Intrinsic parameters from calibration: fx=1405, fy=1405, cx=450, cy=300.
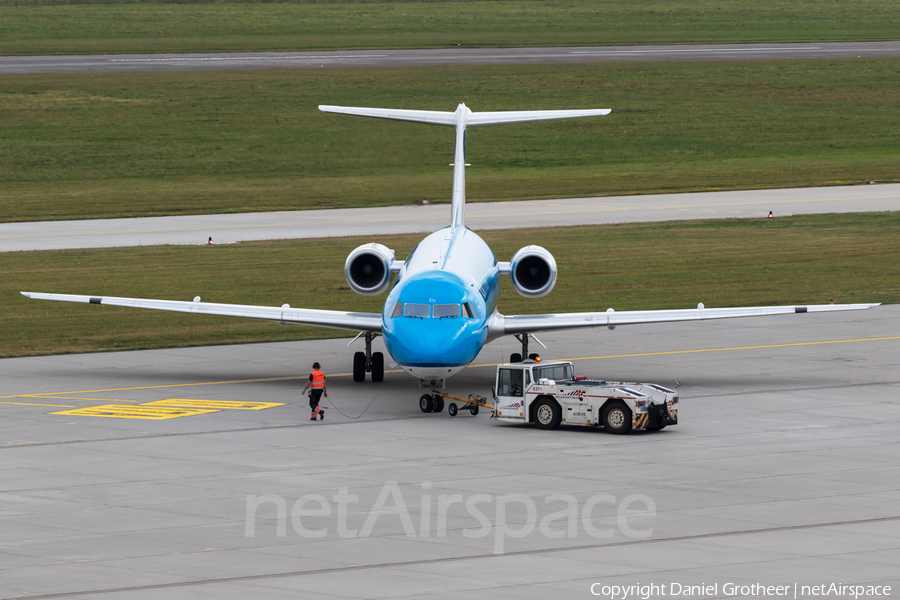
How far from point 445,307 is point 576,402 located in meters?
3.95

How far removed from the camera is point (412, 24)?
13212 cm

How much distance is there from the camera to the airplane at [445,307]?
3206 centimetres

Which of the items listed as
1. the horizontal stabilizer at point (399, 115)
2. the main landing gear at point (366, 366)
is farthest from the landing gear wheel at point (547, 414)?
the horizontal stabilizer at point (399, 115)

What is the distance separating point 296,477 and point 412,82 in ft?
236

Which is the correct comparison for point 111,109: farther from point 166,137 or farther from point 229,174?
point 229,174

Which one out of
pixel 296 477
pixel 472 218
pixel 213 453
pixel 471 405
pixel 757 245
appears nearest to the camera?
pixel 296 477

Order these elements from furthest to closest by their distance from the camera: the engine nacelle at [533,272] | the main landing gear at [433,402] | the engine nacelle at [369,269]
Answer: the engine nacelle at [369,269] → the engine nacelle at [533,272] → the main landing gear at [433,402]

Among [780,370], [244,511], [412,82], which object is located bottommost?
[244,511]

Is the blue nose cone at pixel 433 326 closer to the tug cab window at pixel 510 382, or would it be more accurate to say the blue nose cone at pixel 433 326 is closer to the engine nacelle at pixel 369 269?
the tug cab window at pixel 510 382

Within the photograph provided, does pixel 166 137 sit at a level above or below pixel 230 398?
above

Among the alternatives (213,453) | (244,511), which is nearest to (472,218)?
(213,453)

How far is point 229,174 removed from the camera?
82.4 m

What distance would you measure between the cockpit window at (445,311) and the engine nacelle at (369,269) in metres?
4.48

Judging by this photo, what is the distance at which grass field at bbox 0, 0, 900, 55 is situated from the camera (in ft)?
396
